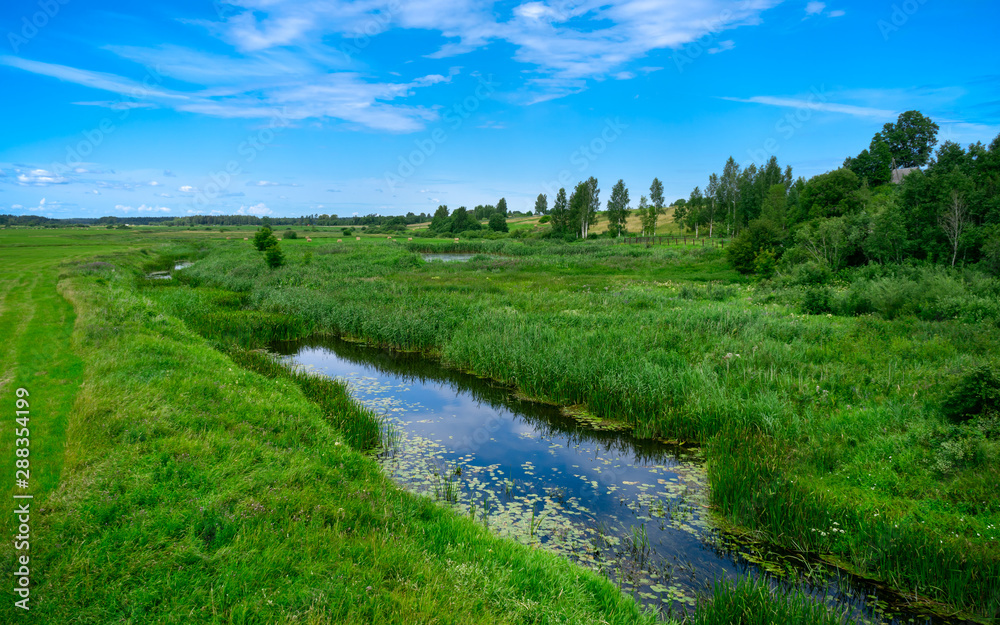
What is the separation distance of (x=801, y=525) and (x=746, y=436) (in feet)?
8.94

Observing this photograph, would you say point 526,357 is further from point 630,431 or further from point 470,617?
point 470,617

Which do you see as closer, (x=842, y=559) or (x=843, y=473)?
(x=842, y=559)

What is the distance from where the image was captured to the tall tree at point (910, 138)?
65.8 meters

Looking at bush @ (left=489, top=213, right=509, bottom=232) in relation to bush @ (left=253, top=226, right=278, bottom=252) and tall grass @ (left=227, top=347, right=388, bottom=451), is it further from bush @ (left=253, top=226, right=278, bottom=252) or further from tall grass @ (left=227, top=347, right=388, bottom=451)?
tall grass @ (left=227, top=347, right=388, bottom=451)

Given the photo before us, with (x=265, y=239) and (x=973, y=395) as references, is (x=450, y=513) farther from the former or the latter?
(x=265, y=239)

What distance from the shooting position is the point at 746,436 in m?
9.73

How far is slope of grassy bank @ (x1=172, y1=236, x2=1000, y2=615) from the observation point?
6742mm

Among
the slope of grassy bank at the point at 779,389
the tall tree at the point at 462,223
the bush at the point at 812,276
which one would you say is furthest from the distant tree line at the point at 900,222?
the tall tree at the point at 462,223

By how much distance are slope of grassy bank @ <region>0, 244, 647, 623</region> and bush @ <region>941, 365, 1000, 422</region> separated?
7.71 m

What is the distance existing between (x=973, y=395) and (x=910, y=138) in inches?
3135

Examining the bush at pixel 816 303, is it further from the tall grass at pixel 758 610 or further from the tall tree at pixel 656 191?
the tall tree at pixel 656 191

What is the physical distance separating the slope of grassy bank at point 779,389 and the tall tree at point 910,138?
61652 mm

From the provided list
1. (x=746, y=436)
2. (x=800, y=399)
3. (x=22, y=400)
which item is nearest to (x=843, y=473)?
(x=746, y=436)

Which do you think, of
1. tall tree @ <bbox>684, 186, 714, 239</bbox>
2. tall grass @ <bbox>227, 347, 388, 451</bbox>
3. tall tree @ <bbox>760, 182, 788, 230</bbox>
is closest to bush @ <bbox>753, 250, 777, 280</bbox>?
tall tree @ <bbox>760, 182, 788, 230</bbox>
